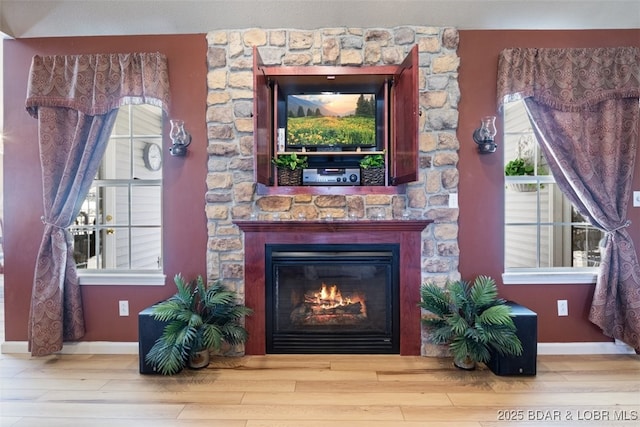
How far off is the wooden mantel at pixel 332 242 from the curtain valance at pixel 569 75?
4.41 feet

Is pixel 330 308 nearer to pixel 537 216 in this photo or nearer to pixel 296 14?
pixel 537 216

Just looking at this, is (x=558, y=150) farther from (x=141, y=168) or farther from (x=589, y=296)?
(x=141, y=168)

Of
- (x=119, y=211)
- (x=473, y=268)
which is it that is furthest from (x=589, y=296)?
(x=119, y=211)

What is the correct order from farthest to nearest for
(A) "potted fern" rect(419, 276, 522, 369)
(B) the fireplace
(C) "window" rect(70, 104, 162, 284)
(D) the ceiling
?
(C) "window" rect(70, 104, 162, 284) < (B) the fireplace < (D) the ceiling < (A) "potted fern" rect(419, 276, 522, 369)

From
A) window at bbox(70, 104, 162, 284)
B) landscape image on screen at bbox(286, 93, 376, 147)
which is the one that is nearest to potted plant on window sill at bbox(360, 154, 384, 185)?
landscape image on screen at bbox(286, 93, 376, 147)

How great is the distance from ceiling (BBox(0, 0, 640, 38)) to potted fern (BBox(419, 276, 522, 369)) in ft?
6.79

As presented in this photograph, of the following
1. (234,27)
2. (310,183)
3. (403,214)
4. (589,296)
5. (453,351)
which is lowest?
(453,351)

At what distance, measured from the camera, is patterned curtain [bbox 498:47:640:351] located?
2.69 metres

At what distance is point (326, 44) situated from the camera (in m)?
2.78

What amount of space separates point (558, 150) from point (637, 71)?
0.84 metres

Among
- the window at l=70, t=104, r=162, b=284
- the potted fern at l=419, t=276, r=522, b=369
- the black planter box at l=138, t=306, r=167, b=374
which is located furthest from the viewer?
the window at l=70, t=104, r=162, b=284

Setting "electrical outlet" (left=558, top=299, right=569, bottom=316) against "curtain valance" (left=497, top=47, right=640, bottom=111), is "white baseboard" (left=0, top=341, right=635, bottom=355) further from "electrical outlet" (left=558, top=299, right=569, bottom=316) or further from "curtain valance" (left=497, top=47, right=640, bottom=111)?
"curtain valance" (left=497, top=47, right=640, bottom=111)

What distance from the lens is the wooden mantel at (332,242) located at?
276cm

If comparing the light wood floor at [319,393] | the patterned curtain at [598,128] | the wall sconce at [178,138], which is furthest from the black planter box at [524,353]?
the wall sconce at [178,138]
